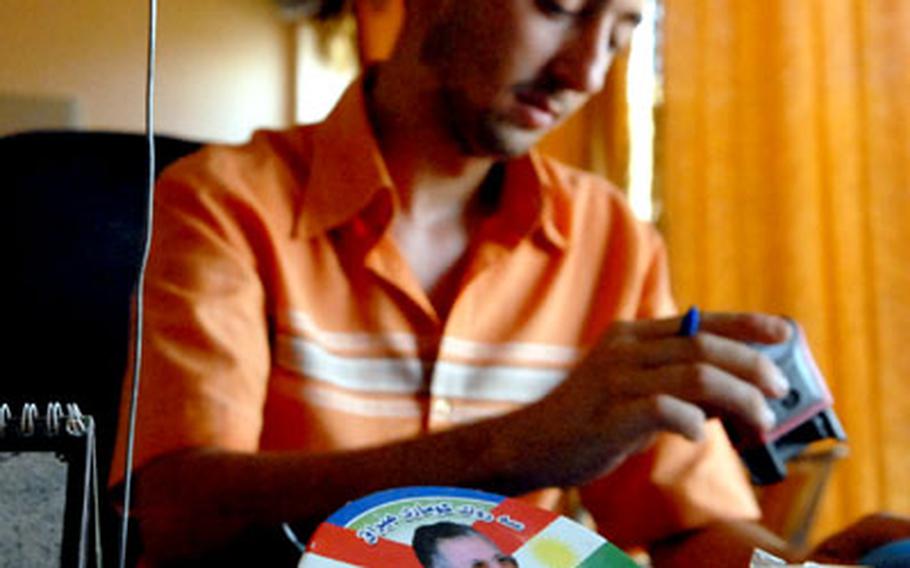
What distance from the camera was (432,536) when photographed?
34 cm

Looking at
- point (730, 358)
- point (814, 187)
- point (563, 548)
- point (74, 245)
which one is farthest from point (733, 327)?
point (814, 187)

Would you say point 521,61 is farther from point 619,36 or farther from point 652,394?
point 652,394

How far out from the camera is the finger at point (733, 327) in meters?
0.57

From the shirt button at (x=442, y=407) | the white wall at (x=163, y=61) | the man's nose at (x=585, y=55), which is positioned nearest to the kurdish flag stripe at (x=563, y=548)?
the white wall at (x=163, y=61)

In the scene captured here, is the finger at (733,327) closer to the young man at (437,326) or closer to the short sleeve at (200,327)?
the young man at (437,326)

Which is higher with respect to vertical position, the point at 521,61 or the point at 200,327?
the point at 521,61

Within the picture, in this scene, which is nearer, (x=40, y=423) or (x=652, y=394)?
(x=40, y=423)

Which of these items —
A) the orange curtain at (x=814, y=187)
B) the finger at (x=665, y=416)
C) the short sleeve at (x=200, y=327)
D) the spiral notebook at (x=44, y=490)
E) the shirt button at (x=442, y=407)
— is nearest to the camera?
the spiral notebook at (x=44, y=490)

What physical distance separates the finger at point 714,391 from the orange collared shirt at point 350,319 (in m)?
0.27

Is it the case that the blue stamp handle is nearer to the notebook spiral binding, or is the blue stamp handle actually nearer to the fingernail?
the fingernail

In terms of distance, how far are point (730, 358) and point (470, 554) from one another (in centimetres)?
28

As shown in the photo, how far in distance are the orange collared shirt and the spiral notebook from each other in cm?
37

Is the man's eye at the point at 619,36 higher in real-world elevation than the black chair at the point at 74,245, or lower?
higher

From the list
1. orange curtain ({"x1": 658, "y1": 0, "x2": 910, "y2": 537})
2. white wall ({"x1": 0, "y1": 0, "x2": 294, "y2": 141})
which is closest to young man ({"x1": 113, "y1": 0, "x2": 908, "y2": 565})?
white wall ({"x1": 0, "y1": 0, "x2": 294, "y2": 141})
